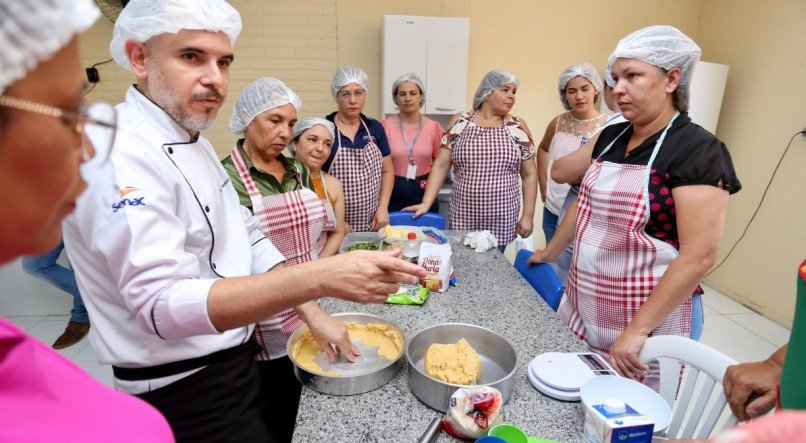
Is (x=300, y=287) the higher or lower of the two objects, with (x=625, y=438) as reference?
higher

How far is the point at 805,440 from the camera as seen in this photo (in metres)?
0.36

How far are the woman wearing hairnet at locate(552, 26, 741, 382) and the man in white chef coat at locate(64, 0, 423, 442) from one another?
869mm

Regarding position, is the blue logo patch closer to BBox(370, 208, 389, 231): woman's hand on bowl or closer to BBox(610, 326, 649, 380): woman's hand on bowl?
BBox(610, 326, 649, 380): woman's hand on bowl

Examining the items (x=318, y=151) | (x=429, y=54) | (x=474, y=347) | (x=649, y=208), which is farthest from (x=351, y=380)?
(x=429, y=54)

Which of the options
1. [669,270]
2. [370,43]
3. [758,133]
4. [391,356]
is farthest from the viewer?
[370,43]

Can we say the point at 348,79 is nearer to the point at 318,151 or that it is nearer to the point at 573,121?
the point at 318,151

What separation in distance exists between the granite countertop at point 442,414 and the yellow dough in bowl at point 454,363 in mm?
85

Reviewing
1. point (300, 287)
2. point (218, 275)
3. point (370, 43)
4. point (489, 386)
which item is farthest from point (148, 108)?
point (370, 43)

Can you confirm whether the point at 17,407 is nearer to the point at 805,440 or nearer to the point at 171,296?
the point at 171,296

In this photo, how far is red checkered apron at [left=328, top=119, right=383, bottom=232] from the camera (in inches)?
110

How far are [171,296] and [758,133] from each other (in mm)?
4299

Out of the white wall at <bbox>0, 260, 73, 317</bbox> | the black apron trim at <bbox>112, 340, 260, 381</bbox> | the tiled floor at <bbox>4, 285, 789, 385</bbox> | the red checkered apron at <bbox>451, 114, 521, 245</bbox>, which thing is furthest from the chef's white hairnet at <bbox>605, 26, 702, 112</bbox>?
the white wall at <bbox>0, 260, 73, 317</bbox>

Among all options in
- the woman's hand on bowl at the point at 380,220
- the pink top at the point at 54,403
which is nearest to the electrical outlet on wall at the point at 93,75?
the woman's hand on bowl at the point at 380,220

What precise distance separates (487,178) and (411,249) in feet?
4.06
